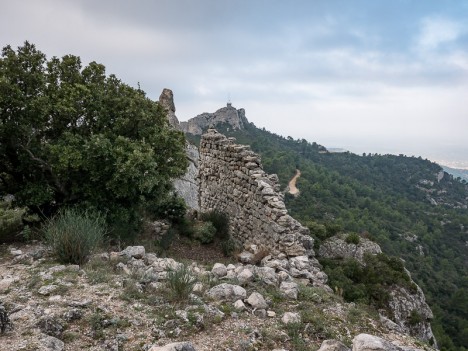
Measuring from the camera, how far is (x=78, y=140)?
7.09 meters

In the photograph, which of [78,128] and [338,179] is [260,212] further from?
[338,179]

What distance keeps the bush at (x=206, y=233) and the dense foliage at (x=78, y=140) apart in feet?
4.99

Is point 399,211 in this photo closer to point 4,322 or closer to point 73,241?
point 73,241

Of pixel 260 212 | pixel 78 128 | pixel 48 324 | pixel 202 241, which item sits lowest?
pixel 202 241

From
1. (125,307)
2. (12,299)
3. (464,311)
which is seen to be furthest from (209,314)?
(464,311)

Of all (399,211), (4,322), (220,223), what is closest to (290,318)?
(4,322)

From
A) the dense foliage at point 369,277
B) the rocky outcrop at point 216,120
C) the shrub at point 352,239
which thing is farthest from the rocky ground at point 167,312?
the rocky outcrop at point 216,120

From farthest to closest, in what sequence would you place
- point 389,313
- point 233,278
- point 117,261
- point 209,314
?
point 389,313, point 117,261, point 233,278, point 209,314

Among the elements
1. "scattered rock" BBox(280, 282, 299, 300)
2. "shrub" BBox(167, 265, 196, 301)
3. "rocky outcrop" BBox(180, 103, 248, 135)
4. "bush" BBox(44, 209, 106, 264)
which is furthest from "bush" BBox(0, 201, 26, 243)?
"rocky outcrop" BBox(180, 103, 248, 135)

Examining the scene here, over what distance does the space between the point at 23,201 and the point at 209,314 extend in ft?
18.8

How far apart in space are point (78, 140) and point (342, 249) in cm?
1014

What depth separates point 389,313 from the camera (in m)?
9.03

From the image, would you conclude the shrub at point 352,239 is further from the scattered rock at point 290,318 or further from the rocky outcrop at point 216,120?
the rocky outcrop at point 216,120

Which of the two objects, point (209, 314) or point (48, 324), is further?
point (209, 314)
